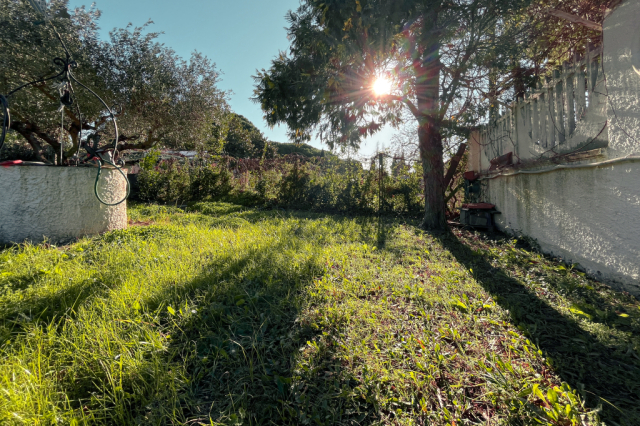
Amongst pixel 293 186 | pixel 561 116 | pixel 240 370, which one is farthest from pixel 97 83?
pixel 561 116

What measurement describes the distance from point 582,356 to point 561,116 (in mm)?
2946

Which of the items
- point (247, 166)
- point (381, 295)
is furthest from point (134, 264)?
point (247, 166)

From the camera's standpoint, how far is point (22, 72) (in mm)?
5141

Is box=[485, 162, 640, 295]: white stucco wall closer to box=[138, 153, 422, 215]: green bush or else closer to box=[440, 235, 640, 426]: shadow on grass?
box=[440, 235, 640, 426]: shadow on grass

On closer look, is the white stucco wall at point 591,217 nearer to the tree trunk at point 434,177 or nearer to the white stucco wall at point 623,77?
the white stucco wall at point 623,77

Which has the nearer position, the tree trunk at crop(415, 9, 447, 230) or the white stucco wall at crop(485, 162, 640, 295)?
the white stucco wall at crop(485, 162, 640, 295)

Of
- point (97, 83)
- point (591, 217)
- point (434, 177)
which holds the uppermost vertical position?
point (97, 83)

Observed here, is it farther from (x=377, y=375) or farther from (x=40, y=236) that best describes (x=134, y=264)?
(x=377, y=375)

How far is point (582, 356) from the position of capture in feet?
4.81

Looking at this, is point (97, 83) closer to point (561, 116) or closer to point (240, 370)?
point (240, 370)

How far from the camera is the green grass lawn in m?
1.14

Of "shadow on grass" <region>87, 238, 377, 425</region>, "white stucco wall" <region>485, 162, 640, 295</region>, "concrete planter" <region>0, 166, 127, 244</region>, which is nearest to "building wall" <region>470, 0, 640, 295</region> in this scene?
"white stucco wall" <region>485, 162, 640, 295</region>

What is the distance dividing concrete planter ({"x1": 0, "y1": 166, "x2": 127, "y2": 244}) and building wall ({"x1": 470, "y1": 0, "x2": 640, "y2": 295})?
21.0 ft

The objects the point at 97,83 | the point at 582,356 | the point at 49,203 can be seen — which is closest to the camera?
the point at 582,356
